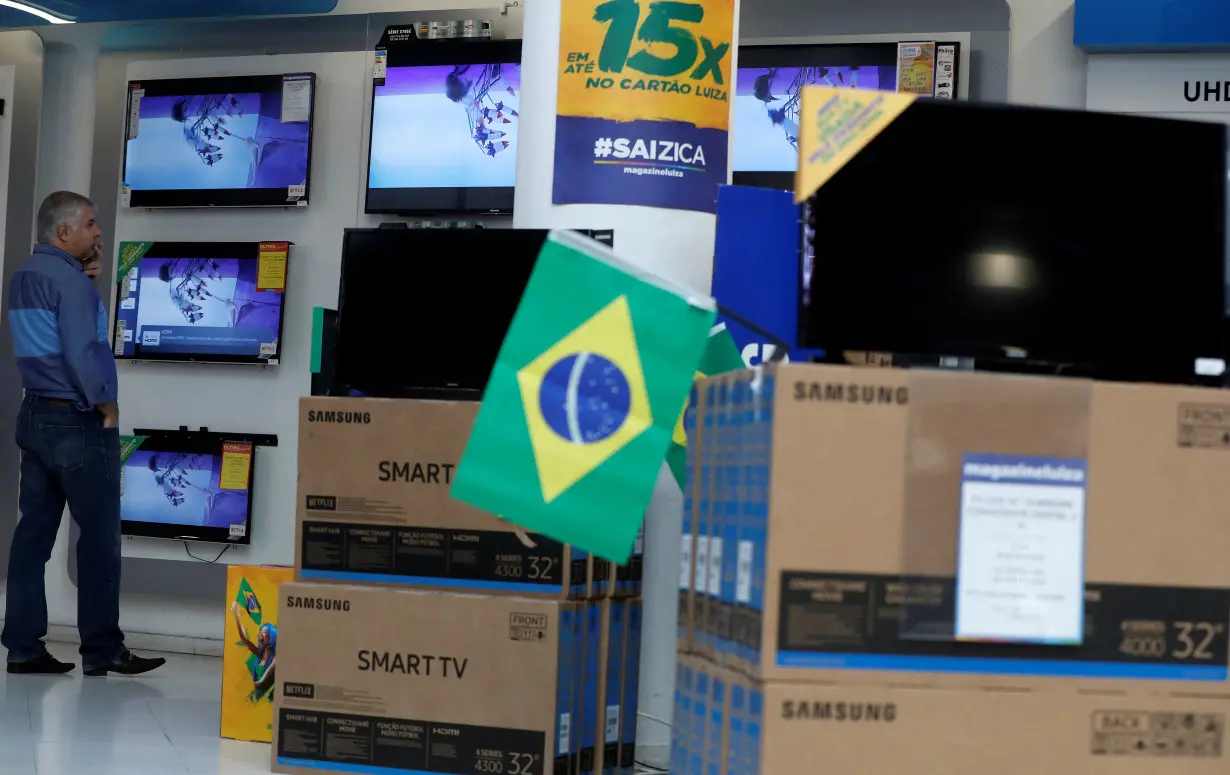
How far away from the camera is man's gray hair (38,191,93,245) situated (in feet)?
14.6

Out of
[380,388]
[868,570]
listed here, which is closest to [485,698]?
[380,388]

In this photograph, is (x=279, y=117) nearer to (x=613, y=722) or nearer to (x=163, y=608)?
(x=163, y=608)

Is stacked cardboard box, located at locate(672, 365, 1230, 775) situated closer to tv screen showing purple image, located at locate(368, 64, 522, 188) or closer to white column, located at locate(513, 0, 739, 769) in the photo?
white column, located at locate(513, 0, 739, 769)

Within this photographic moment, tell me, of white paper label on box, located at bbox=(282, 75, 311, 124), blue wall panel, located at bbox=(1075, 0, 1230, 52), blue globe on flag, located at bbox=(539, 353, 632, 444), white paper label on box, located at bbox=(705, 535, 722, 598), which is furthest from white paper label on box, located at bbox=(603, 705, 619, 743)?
white paper label on box, located at bbox=(282, 75, 311, 124)

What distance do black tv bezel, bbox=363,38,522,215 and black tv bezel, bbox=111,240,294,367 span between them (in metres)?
0.47

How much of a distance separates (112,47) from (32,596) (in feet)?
7.73

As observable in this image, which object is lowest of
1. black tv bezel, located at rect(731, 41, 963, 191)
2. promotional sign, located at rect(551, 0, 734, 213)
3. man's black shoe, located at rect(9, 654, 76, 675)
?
man's black shoe, located at rect(9, 654, 76, 675)

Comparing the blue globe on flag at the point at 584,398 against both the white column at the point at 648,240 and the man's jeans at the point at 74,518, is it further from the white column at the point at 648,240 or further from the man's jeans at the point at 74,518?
the man's jeans at the point at 74,518

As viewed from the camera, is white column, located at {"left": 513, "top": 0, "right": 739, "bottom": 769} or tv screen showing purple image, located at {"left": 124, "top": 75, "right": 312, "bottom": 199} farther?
tv screen showing purple image, located at {"left": 124, "top": 75, "right": 312, "bottom": 199}

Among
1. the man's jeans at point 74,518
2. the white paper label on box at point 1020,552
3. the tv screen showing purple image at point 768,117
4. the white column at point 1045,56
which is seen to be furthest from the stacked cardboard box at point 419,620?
the white column at point 1045,56

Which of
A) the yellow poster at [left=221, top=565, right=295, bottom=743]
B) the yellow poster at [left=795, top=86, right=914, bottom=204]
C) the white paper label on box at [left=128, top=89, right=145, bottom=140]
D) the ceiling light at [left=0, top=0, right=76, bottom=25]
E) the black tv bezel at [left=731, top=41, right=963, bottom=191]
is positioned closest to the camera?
the yellow poster at [left=795, top=86, right=914, bottom=204]

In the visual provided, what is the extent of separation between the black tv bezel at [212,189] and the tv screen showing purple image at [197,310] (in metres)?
0.17

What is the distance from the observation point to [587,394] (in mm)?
1755

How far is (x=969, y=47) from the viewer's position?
4438 mm
